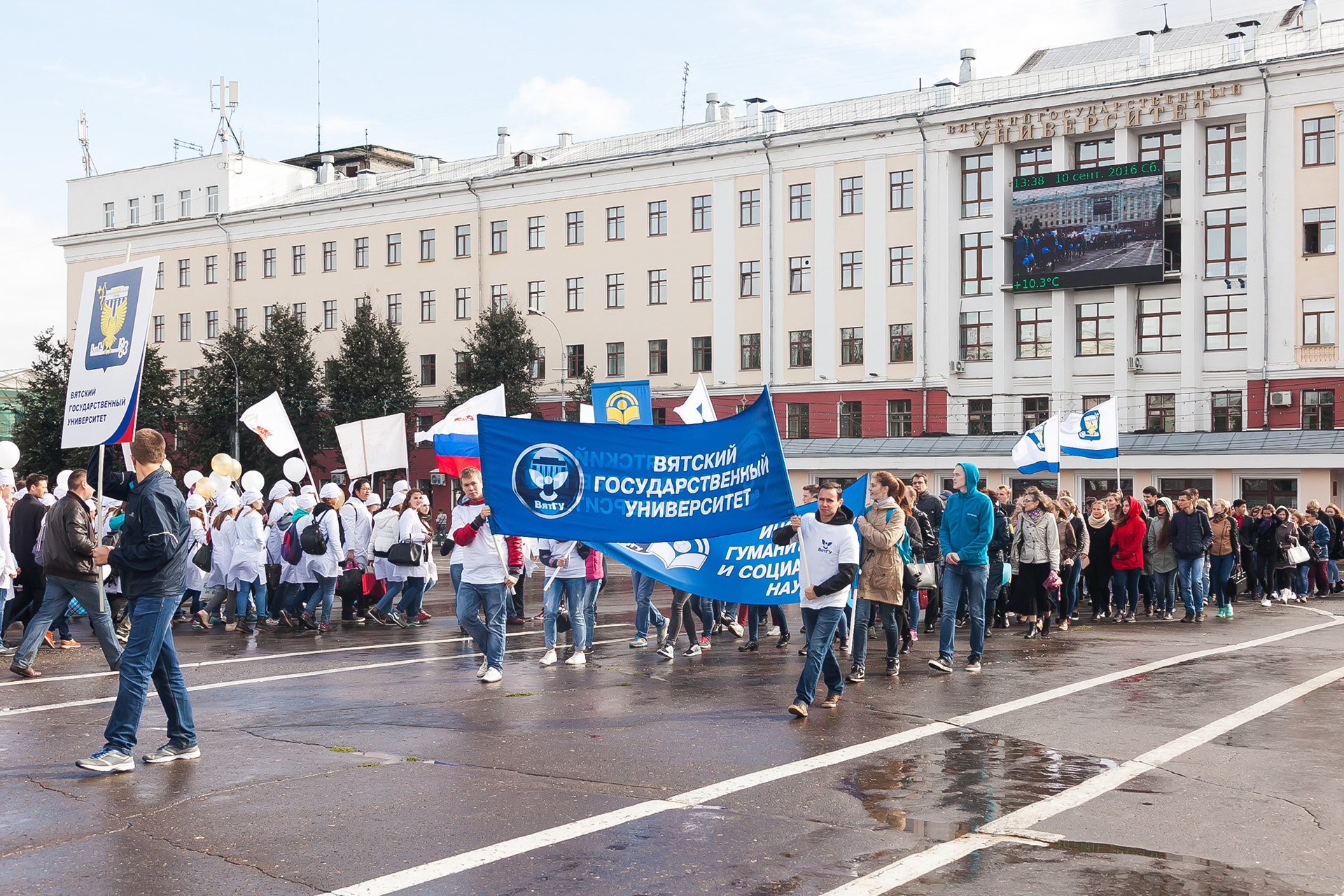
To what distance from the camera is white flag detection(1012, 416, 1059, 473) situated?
24109mm

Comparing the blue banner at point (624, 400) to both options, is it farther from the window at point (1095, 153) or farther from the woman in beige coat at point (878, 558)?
the window at point (1095, 153)

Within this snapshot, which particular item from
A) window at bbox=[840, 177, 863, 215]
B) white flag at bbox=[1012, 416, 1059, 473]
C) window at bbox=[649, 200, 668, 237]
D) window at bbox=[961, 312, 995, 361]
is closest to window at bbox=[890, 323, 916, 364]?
window at bbox=[961, 312, 995, 361]

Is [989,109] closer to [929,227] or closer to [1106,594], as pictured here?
[929,227]

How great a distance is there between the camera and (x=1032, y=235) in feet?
170

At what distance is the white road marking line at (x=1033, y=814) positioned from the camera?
19.9 feet

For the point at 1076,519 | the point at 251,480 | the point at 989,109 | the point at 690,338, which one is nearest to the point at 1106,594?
the point at 1076,519

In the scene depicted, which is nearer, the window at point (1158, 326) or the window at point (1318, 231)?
the window at point (1318, 231)

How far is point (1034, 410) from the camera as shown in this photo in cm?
5231

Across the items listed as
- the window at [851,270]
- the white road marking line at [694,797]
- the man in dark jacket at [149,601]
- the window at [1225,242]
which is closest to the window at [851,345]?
the window at [851,270]

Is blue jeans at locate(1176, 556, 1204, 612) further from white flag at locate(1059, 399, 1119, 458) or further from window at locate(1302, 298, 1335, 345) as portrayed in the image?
A: window at locate(1302, 298, 1335, 345)

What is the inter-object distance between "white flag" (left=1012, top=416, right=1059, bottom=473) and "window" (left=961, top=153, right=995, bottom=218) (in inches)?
1183

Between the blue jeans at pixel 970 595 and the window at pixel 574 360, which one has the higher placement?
the window at pixel 574 360

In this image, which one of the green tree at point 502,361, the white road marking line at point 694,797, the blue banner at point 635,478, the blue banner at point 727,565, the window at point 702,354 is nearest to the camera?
the white road marking line at point 694,797

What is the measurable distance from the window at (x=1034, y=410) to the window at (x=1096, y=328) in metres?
2.15
